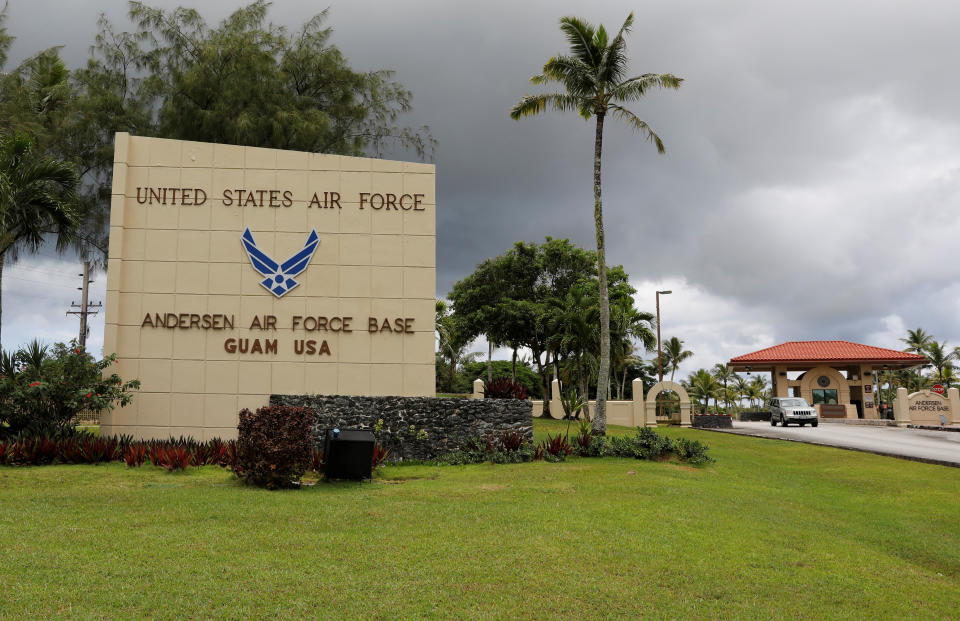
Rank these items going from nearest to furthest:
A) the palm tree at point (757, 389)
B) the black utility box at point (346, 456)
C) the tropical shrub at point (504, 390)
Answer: the black utility box at point (346, 456)
the tropical shrub at point (504, 390)
the palm tree at point (757, 389)

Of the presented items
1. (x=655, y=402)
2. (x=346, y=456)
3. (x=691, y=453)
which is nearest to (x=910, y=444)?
(x=655, y=402)

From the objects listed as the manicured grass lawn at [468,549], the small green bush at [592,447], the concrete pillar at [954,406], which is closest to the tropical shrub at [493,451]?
the small green bush at [592,447]

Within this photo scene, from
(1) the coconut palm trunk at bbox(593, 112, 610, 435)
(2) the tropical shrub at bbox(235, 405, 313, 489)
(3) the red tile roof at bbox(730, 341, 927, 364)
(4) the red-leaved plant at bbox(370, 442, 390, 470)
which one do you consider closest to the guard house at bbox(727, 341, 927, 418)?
(3) the red tile roof at bbox(730, 341, 927, 364)

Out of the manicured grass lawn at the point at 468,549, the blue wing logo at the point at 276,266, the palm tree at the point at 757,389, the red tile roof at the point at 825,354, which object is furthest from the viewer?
the palm tree at the point at 757,389

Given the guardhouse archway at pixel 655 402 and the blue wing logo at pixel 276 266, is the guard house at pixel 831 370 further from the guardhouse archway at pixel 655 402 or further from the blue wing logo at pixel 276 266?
the blue wing logo at pixel 276 266

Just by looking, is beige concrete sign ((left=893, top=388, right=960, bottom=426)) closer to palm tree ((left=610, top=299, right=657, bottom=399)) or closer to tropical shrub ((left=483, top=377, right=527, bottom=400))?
palm tree ((left=610, top=299, right=657, bottom=399))

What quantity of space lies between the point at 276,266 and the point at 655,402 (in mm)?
19478

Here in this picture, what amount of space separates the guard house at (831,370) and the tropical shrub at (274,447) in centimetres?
4158

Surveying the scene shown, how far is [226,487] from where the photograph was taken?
425 inches

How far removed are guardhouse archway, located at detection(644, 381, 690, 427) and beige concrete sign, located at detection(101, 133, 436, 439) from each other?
15603 millimetres

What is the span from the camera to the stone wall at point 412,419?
14898mm

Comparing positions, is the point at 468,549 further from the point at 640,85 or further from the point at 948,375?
the point at 948,375

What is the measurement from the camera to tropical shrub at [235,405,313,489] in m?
10.7

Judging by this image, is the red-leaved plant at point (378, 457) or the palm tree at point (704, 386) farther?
the palm tree at point (704, 386)
